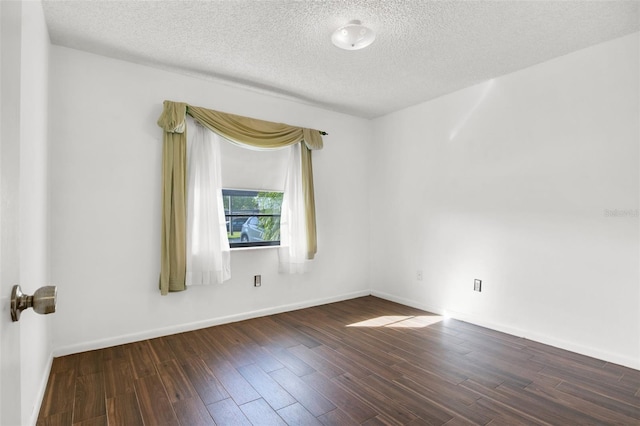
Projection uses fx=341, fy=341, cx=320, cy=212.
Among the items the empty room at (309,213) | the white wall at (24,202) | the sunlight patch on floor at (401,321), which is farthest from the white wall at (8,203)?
the sunlight patch on floor at (401,321)

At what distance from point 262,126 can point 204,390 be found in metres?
2.59

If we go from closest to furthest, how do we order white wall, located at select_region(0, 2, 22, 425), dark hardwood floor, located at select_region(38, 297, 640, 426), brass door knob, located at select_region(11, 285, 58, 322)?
white wall, located at select_region(0, 2, 22, 425)
brass door knob, located at select_region(11, 285, 58, 322)
dark hardwood floor, located at select_region(38, 297, 640, 426)

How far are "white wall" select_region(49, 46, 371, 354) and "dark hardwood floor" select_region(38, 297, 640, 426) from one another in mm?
264

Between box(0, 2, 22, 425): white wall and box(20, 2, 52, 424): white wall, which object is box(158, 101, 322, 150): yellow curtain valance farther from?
box(0, 2, 22, 425): white wall

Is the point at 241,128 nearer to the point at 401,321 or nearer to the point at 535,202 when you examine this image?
the point at 401,321

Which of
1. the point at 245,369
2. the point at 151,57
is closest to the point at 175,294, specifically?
the point at 245,369

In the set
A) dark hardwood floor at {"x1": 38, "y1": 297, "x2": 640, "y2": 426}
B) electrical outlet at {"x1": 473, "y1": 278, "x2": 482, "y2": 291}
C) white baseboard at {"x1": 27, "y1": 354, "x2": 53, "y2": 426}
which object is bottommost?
dark hardwood floor at {"x1": 38, "y1": 297, "x2": 640, "y2": 426}

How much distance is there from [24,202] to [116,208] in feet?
4.31

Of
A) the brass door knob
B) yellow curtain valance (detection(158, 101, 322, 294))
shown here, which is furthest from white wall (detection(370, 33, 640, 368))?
the brass door knob

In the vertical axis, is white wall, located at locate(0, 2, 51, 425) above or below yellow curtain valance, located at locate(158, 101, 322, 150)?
below

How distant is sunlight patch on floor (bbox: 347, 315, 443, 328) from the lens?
11.7 feet

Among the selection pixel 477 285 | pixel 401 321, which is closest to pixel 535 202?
pixel 477 285

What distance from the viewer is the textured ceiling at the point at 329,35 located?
7.54ft

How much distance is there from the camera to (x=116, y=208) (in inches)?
119
